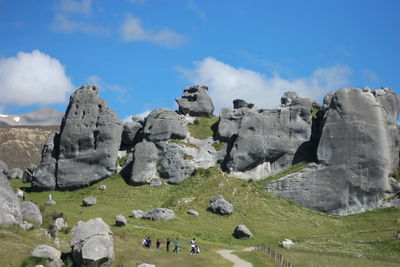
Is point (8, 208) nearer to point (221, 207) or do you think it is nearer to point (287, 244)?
point (287, 244)

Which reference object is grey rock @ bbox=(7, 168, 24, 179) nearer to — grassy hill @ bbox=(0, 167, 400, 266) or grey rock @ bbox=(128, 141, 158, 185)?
grassy hill @ bbox=(0, 167, 400, 266)

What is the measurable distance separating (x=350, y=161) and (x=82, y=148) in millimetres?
47637

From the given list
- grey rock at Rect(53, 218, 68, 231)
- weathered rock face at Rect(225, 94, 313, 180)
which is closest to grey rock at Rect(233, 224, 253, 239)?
grey rock at Rect(53, 218, 68, 231)

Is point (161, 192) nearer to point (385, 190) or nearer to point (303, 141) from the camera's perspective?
point (303, 141)

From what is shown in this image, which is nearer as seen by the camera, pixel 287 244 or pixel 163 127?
pixel 287 244

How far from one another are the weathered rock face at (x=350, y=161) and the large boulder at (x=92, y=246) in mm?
53347

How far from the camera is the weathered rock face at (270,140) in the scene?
9319cm

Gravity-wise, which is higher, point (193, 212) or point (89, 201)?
point (89, 201)

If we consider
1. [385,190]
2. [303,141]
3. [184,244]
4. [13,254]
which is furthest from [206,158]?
[13,254]

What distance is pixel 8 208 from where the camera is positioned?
133 feet

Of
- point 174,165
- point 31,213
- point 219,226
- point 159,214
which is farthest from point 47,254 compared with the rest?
point 174,165

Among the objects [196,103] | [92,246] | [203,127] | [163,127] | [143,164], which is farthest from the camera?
[196,103]

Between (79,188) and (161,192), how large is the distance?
16030 mm

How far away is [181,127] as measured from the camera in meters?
100
